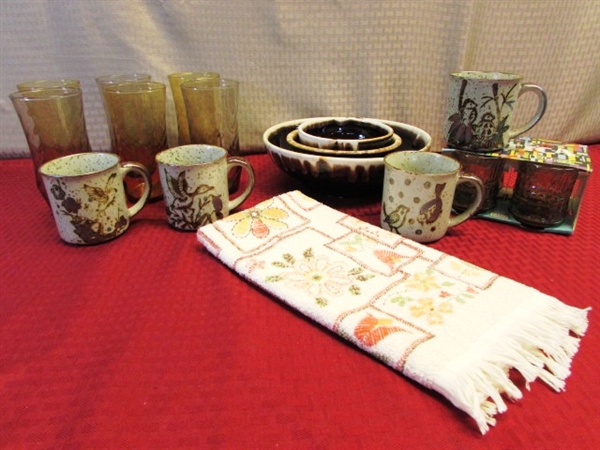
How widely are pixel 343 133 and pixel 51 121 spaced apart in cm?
43

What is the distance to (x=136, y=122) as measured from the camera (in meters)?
0.65

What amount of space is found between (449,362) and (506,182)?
458mm

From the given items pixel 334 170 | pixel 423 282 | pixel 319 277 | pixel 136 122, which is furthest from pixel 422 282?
pixel 136 122

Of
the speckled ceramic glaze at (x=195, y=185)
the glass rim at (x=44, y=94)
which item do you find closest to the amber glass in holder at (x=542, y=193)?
the speckled ceramic glaze at (x=195, y=185)

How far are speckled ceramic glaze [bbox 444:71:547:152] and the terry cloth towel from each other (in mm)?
190

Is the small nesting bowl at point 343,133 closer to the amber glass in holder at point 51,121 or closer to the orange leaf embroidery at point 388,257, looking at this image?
the orange leaf embroidery at point 388,257

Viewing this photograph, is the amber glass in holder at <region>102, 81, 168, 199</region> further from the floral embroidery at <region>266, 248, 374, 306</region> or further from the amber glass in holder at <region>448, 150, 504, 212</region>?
the amber glass in holder at <region>448, 150, 504, 212</region>

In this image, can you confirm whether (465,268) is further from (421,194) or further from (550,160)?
(550,160)

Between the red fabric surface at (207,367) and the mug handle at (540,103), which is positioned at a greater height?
the mug handle at (540,103)

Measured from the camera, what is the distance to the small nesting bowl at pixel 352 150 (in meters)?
0.63

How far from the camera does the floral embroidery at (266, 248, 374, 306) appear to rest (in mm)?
452

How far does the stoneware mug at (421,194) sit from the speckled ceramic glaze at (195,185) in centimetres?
21

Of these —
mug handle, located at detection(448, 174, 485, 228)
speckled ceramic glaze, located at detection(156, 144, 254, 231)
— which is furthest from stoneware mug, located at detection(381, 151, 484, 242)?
speckled ceramic glaze, located at detection(156, 144, 254, 231)

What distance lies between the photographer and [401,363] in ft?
1.20
